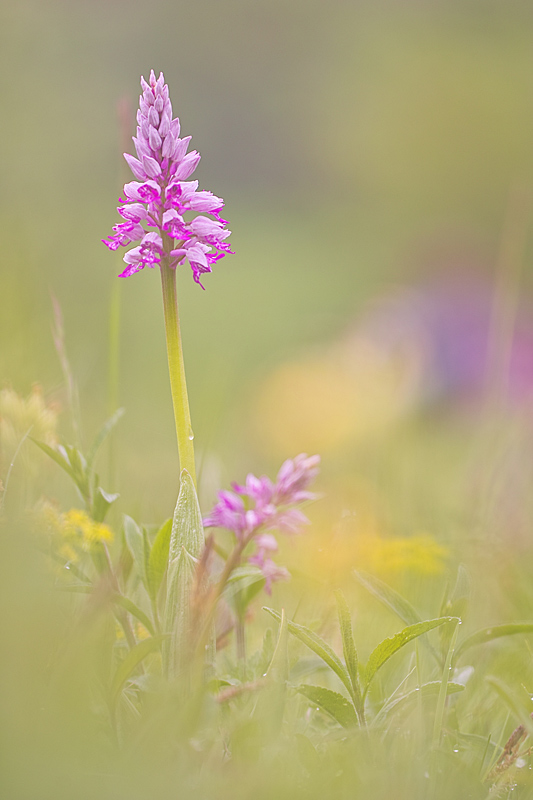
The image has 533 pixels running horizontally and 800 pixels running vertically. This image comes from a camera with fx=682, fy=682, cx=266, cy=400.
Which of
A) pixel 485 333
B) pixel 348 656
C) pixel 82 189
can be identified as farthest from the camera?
pixel 485 333

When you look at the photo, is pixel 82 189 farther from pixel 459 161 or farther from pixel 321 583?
pixel 459 161

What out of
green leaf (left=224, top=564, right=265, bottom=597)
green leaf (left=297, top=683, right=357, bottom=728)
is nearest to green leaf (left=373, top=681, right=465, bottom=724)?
green leaf (left=297, top=683, right=357, bottom=728)

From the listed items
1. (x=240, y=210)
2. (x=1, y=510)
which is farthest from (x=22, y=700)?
(x=240, y=210)

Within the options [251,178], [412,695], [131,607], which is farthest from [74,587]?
[251,178]

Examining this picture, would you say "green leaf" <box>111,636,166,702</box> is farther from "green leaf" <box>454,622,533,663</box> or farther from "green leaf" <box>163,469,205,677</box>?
"green leaf" <box>454,622,533,663</box>

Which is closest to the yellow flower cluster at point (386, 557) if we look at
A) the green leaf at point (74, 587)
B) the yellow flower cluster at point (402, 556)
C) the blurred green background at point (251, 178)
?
the yellow flower cluster at point (402, 556)

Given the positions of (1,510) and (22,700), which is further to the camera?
(1,510)
